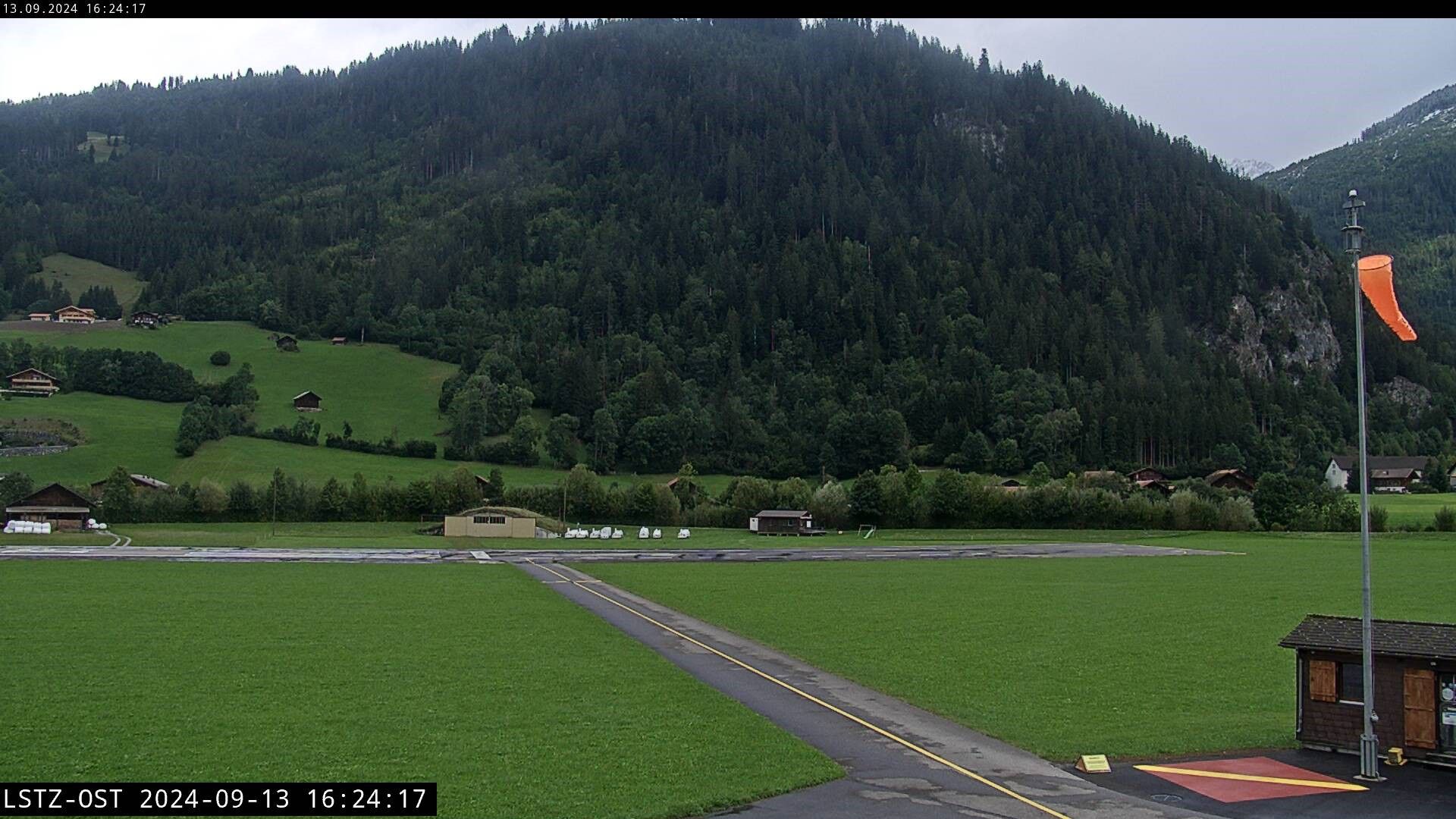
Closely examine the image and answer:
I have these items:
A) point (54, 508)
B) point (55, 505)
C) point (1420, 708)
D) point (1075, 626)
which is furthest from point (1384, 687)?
point (55, 505)

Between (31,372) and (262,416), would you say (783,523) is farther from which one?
(31,372)

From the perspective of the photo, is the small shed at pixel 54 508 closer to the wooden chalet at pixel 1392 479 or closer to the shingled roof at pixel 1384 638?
the shingled roof at pixel 1384 638

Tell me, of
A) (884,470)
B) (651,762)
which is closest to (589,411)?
(884,470)

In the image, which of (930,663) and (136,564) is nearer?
(930,663)

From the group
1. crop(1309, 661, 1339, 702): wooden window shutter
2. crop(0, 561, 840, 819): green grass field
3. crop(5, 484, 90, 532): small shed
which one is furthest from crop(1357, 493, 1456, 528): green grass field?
crop(5, 484, 90, 532): small shed

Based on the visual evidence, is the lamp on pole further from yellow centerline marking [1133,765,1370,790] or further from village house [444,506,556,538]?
village house [444,506,556,538]

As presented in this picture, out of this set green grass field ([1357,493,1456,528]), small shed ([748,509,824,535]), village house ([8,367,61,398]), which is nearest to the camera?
green grass field ([1357,493,1456,528])
